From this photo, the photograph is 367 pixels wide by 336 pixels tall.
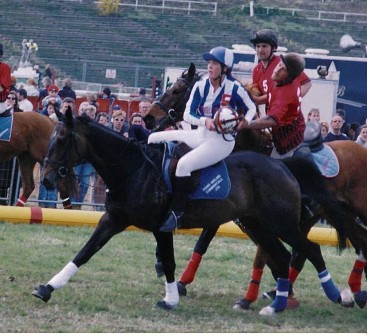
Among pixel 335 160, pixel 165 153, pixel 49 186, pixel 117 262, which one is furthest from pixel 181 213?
pixel 117 262

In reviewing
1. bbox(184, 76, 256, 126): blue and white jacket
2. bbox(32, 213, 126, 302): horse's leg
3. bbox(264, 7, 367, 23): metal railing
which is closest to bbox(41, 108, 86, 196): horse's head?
bbox(32, 213, 126, 302): horse's leg

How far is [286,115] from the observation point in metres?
10.1

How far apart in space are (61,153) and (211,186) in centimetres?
139

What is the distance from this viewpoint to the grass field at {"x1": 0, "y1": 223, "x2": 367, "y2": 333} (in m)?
8.88

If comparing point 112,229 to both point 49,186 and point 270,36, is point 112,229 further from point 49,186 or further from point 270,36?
point 270,36

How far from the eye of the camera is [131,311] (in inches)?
367

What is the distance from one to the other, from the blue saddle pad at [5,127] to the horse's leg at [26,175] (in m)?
0.55

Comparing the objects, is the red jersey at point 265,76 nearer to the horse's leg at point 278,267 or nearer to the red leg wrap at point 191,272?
the horse's leg at point 278,267

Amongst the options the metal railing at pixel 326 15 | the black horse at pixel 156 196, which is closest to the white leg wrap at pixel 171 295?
the black horse at pixel 156 196

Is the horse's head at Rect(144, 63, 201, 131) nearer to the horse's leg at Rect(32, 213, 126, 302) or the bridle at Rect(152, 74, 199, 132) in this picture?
the bridle at Rect(152, 74, 199, 132)

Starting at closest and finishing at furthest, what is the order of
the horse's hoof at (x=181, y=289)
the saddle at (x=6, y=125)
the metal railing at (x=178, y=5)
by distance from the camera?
1. the horse's hoof at (x=181, y=289)
2. the saddle at (x=6, y=125)
3. the metal railing at (x=178, y=5)

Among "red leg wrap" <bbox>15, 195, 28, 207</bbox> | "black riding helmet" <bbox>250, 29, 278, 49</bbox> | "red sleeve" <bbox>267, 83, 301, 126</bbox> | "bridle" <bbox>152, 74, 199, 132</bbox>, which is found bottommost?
"red leg wrap" <bbox>15, 195, 28, 207</bbox>

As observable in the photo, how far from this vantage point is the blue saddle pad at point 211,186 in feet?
31.0

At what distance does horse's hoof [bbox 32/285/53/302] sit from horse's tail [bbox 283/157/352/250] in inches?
102
